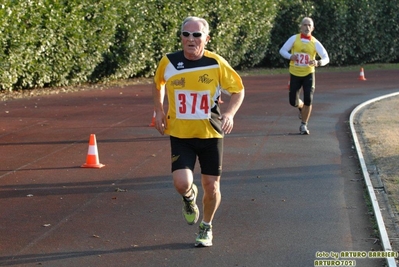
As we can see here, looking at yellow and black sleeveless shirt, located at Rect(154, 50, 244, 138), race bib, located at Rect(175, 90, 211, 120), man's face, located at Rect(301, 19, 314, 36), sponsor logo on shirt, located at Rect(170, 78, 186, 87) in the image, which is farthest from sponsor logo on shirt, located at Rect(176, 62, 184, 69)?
man's face, located at Rect(301, 19, 314, 36)

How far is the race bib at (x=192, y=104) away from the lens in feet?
24.1

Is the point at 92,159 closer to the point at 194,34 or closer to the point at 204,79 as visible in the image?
the point at 204,79

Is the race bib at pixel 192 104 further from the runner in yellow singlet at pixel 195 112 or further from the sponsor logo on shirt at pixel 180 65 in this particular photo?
the sponsor logo on shirt at pixel 180 65

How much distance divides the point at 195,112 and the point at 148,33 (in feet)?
66.0

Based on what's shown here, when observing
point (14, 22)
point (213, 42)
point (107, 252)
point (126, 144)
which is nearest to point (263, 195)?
point (107, 252)

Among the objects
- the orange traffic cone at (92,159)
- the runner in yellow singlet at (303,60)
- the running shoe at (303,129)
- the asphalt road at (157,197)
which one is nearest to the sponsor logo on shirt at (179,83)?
the asphalt road at (157,197)

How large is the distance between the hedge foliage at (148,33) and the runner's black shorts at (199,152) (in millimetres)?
13840

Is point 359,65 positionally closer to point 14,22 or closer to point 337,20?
point 337,20

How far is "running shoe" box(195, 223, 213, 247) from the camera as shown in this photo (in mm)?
7469

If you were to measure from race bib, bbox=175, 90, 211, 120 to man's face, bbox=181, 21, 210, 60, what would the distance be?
1.17 ft

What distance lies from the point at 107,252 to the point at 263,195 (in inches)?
123

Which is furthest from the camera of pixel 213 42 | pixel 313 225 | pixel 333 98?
pixel 213 42

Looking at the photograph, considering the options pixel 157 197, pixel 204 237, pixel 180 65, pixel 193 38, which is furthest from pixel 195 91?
pixel 157 197

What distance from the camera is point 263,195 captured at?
992 centimetres
